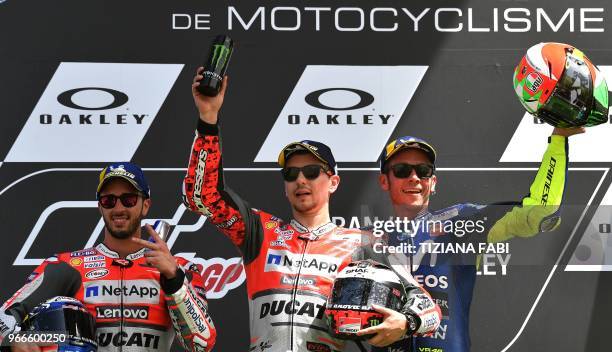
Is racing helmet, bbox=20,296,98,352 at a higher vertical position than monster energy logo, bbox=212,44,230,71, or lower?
lower

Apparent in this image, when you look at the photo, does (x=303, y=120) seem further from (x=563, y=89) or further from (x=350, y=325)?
(x=350, y=325)

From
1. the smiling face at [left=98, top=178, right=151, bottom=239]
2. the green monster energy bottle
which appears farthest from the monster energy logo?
the smiling face at [left=98, top=178, right=151, bottom=239]

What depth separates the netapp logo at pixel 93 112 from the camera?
5512mm

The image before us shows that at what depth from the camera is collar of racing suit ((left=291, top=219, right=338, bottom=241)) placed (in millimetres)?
4625

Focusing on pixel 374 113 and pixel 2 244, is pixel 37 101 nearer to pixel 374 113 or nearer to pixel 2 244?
pixel 2 244

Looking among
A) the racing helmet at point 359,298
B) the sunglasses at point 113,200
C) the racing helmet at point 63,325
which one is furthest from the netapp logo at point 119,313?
the racing helmet at point 359,298

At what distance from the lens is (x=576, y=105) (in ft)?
14.7

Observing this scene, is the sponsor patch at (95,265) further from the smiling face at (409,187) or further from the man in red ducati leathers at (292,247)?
the smiling face at (409,187)

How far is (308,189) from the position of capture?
15.2ft

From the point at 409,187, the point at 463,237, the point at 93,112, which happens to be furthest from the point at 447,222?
the point at 93,112

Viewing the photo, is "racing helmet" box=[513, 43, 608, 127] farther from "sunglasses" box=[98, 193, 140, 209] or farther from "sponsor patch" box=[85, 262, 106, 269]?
"sponsor patch" box=[85, 262, 106, 269]

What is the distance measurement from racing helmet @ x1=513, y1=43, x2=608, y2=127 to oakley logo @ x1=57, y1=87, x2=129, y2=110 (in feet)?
6.57

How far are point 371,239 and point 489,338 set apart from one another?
1110mm

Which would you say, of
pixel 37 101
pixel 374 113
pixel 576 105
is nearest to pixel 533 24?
pixel 374 113
